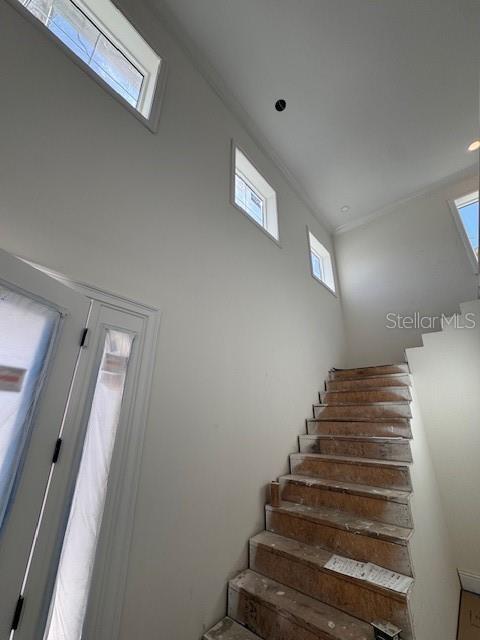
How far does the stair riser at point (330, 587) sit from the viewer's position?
1.26m

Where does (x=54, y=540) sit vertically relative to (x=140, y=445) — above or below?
below

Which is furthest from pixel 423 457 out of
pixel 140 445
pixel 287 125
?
pixel 287 125

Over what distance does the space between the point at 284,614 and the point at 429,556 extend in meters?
1.03

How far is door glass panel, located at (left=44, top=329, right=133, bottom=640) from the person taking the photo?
100cm

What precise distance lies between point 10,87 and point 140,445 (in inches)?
74.5

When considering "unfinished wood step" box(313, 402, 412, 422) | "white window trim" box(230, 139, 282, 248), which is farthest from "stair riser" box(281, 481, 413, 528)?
"white window trim" box(230, 139, 282, 248)

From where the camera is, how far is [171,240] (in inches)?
72.4

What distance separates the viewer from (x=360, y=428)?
8.04 feet

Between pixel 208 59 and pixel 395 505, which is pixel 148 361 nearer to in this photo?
pixel 395 505

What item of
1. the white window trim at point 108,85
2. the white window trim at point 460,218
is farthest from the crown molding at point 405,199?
the white window trim at point 108,85

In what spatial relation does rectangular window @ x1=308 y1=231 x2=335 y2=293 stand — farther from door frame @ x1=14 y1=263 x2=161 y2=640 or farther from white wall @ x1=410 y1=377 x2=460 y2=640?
door frame @ x1=14 y1=263 x2=161 y2=640

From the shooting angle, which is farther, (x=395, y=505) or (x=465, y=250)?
(x=465, y=250)

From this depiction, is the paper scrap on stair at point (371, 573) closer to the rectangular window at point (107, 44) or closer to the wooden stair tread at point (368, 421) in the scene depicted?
the wooden stair tread at point (368, 421)

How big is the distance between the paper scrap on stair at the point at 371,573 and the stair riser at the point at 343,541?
4cm
